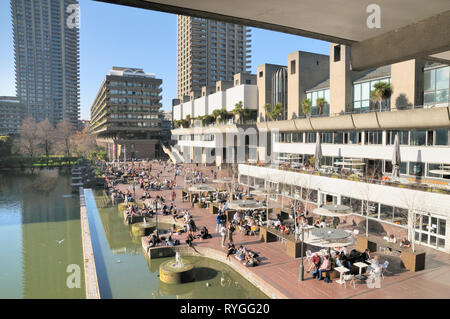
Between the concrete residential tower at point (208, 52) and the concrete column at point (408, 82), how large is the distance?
3690 inches

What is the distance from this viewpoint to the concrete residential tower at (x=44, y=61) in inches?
6299

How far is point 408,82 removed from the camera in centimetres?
2570

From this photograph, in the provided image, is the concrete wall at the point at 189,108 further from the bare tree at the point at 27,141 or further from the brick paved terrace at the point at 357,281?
the brick paved terrace at the point at 357,281

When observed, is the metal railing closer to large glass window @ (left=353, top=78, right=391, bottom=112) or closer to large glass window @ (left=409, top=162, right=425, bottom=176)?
large glass window @ (left=409, top=162, right=425, bottom=176)

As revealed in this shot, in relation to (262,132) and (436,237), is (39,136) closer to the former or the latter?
(262,132)

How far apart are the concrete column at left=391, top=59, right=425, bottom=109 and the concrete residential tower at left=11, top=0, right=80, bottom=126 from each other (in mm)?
171101

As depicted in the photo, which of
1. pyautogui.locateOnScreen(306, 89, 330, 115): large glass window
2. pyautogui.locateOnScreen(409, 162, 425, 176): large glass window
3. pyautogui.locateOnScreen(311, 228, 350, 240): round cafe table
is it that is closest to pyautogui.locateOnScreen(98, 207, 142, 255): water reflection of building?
pyautogui.locateOnScreen(311, 228, 350, 240): round cafe table

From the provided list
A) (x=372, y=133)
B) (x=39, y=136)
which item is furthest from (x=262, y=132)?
(x=39, y=136)

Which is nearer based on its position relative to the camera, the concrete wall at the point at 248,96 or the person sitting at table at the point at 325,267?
the person sitting at table at the point at 325,267

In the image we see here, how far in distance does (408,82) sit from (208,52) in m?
105

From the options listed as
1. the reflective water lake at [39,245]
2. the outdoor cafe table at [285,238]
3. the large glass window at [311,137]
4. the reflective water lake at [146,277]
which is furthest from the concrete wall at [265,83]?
the reflective water lake at [146,277]

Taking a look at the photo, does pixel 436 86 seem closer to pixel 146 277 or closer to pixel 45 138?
pixel 146 277

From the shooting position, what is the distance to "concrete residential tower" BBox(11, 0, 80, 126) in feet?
525

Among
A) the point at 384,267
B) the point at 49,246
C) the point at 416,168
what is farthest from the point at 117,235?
the point at 416,168
